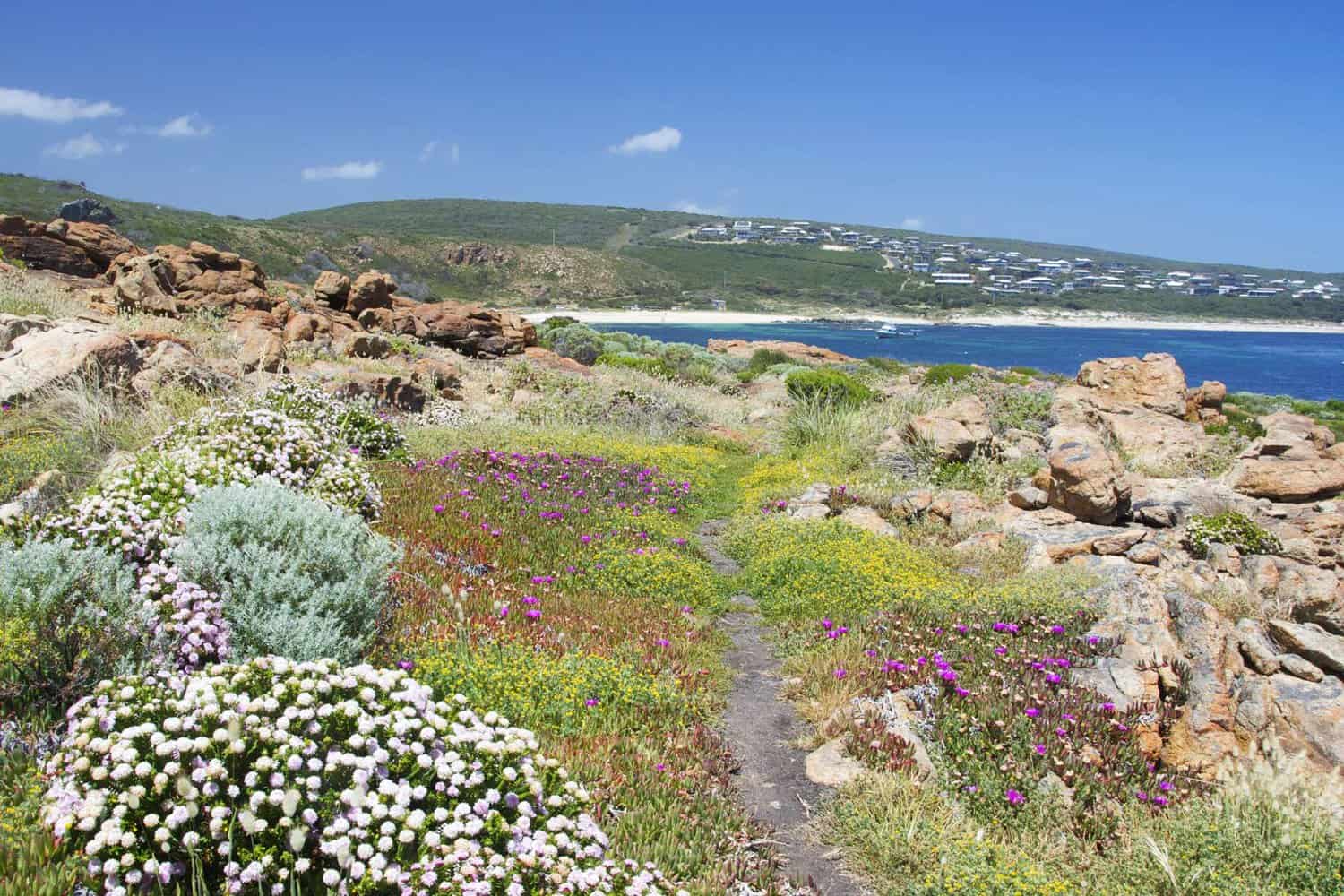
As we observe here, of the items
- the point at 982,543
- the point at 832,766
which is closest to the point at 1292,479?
the point at 982,543

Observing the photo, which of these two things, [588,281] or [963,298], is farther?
[963,298]

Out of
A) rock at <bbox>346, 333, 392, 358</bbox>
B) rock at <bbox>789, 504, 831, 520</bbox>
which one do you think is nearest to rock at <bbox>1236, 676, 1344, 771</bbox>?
rock at <bbox>789, 504, 831, 520</bbox>

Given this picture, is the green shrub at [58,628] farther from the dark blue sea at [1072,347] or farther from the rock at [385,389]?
the dark blue sea at [1072,347]

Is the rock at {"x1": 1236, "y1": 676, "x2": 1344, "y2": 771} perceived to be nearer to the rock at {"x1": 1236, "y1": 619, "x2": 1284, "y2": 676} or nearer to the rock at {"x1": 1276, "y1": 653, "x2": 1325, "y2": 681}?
the rock at {"x1": 1276, "y1": 653, "x2": 1325, "y2": 681}

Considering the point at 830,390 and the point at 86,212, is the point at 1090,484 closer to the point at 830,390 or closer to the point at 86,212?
the point at 830,390

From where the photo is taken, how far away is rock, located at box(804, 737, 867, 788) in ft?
18.6

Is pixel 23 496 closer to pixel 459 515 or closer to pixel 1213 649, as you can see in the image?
pixel 459 515

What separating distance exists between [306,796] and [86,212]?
286 feet

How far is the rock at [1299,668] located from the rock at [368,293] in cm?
2491

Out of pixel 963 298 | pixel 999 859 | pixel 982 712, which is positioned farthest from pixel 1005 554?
pixel 963 298

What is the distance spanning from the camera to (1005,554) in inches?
400

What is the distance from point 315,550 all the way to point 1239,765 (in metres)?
5.91

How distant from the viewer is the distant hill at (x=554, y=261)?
89.4 meters

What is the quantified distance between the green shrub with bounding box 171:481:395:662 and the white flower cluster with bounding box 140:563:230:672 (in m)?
0.12
